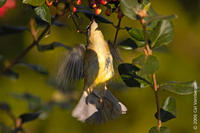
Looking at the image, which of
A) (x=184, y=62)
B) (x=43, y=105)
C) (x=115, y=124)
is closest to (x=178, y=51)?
(x=184, y=62)

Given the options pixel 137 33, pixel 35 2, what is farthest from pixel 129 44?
pixel 35 2

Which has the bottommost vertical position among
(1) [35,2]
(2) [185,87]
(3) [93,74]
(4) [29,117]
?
(4) [29,117]

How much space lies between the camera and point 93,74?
5.30ft

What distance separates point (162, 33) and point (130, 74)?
195mm

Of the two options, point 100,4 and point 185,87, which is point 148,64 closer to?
point 185,87

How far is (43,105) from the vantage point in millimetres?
2439

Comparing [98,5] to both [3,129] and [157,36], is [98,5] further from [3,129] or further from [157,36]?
[3,129]

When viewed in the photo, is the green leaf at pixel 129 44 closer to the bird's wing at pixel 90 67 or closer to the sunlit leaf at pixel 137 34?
the sunlit leaf at pixel 137 34

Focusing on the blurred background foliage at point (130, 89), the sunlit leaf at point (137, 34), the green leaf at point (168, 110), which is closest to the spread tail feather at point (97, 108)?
the green leaf at point (168, 110)

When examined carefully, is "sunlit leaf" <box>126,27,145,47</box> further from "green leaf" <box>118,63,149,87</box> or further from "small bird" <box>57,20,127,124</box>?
"small bird" <box>57,20,127,124</box>

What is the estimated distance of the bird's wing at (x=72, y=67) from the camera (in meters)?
1.52

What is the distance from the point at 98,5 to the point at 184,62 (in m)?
2.04

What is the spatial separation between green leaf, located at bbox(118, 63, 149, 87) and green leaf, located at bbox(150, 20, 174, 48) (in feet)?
0.39

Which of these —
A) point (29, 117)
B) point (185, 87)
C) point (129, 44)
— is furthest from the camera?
point (29, 117)
